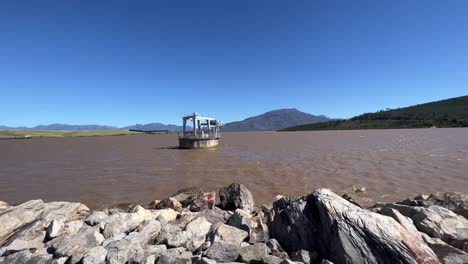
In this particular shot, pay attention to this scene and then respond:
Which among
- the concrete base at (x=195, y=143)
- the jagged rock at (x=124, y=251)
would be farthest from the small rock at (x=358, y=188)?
the concrete base at (x=195, y=143)

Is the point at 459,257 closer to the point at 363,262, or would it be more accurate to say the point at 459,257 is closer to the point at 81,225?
the point at 363,262

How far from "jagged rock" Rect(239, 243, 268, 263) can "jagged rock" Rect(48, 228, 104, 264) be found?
138 inches

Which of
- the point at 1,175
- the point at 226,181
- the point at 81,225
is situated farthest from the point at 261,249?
the point at 1,175

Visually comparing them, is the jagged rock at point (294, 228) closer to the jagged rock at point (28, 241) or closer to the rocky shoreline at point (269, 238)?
the rocky shoreline at point (269, 238)

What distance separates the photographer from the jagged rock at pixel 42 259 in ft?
20.1

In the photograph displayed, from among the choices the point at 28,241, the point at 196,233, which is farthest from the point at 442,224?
the point at 28,241

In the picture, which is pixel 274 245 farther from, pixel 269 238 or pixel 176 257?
pixel 176 257

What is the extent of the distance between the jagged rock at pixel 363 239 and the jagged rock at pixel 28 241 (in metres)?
6.75

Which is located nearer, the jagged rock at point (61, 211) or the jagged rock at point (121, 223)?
the jagged rock at point (121, 223)

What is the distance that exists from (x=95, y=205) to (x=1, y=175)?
54.0ft

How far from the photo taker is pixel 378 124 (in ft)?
500

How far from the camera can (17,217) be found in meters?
8.82

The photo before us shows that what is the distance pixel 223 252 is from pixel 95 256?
276 centimetres

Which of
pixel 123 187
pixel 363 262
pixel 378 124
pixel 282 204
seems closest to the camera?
pixel 363 262
